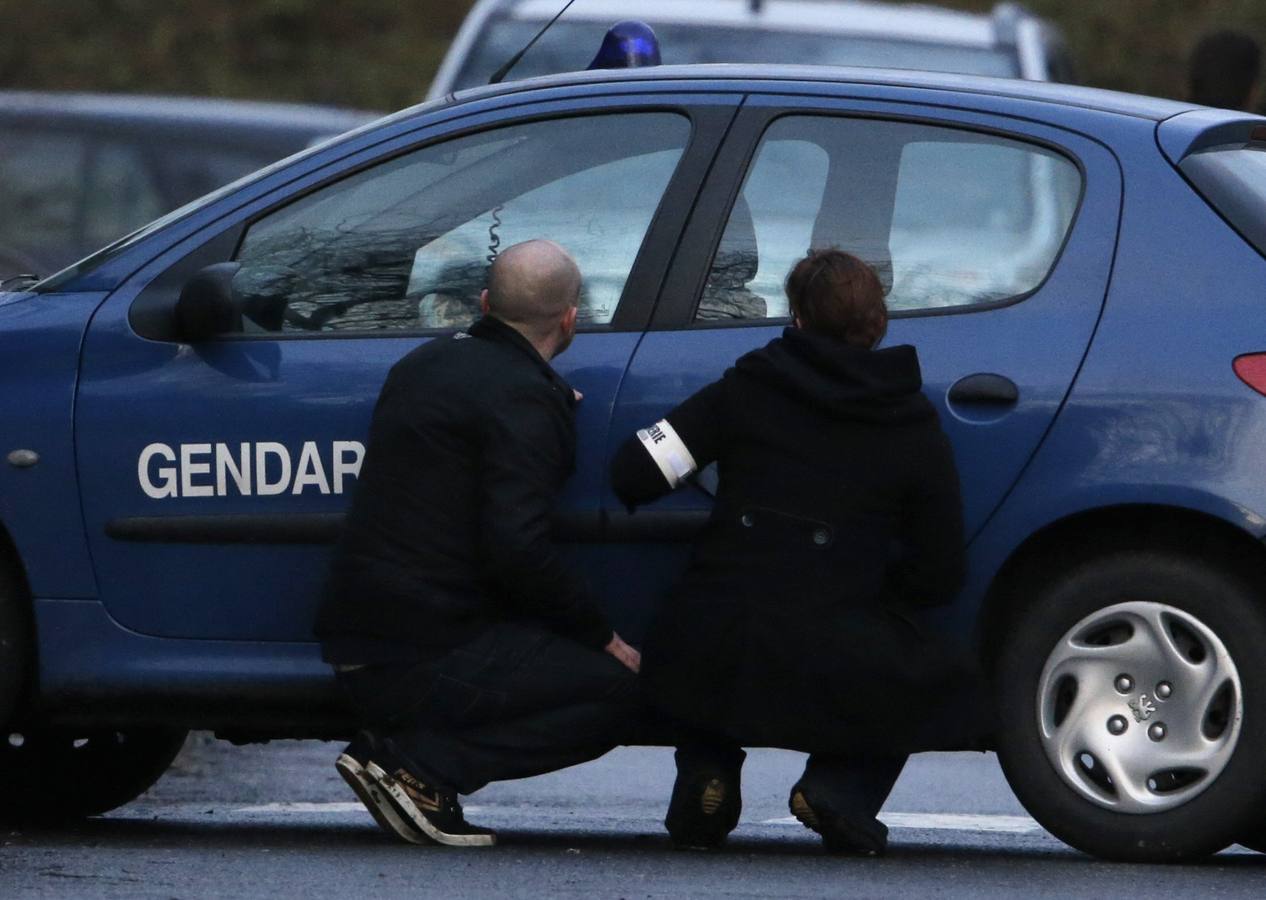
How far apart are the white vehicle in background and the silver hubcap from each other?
197 inches

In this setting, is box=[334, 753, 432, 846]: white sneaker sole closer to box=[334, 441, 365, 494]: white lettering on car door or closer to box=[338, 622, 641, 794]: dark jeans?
box=[338, 622, 641, 794]: dark jeans

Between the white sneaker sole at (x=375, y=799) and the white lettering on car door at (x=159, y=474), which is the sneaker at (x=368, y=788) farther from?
the white lettering on car door at (x=159, y=474)

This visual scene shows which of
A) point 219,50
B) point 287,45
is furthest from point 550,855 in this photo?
point 287,45

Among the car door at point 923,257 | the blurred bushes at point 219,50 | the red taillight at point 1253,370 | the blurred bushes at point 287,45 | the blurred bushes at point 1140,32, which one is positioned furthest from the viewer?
the blurred bushes at point 219,50

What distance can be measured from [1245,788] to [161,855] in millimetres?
2051

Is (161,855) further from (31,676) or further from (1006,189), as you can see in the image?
(1006,189)

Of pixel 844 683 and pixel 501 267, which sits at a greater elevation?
pixel 501 267

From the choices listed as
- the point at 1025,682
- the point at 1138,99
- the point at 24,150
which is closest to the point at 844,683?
the point at 1025,682

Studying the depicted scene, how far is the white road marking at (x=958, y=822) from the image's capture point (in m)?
6.44

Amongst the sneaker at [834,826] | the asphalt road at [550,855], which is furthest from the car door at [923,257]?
the asphalt road at [550,855]

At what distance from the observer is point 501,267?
210 inches

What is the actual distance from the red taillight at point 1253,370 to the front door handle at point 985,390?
40 cm

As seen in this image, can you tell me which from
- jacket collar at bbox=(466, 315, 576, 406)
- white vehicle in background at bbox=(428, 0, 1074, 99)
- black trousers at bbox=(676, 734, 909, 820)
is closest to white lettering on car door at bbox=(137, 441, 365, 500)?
jacket collar at bbox=(466, 315, 576, 406)

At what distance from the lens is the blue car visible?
5164 millimetres
